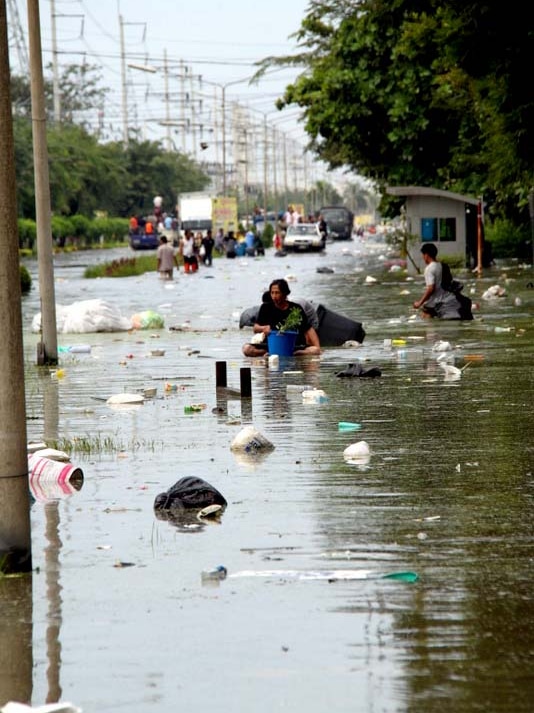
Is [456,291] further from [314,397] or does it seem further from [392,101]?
[392,101]

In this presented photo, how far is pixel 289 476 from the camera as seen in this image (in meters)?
10.2

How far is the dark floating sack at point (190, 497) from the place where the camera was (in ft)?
30.2

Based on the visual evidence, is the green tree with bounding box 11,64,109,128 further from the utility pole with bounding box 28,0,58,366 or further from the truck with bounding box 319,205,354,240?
the utility pole with bounding box 28,0,58,366

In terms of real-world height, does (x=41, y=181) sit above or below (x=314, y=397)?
above

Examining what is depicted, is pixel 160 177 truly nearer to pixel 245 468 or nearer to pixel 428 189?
→ pixel 428 189

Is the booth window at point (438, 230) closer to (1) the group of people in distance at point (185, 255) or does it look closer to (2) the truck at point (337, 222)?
(1) the group of people in distance at point (185, 255)

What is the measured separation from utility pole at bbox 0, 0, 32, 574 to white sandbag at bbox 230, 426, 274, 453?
156 inches

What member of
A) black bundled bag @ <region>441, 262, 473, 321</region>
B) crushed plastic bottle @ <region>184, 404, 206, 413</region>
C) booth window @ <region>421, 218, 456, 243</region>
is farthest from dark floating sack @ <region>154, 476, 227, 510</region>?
booth window @ <region>421, 218, 456, 243</region>

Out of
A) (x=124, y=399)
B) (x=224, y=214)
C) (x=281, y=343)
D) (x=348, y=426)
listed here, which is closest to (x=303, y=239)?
(x=224, y=214)

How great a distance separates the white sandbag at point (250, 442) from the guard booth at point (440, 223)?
109 ft

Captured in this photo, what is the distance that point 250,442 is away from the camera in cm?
1140

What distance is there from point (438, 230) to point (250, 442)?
3513 cm

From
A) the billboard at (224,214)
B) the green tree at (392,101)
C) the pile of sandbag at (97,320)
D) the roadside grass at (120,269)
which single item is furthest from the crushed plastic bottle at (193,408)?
the billboard at (224,214)

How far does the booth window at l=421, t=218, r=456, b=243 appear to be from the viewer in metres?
45.5
